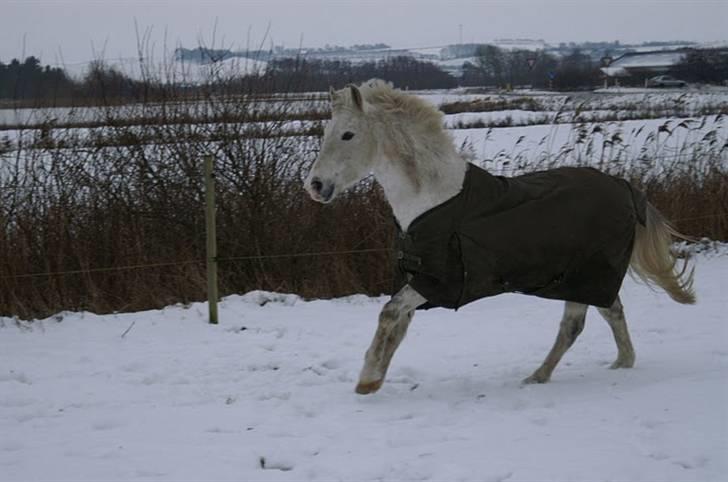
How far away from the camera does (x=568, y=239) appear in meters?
4.54

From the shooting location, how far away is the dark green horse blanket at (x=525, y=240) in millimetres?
4332

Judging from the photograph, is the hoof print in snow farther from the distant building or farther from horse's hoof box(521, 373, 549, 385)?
the distant building

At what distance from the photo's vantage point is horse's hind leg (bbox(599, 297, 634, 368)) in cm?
495

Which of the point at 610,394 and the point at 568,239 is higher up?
the point at 568,239

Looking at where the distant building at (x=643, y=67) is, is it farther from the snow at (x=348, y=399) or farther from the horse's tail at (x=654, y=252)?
the horse's tail at (x=654, y=252)

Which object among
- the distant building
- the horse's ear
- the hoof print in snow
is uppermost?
the distant building

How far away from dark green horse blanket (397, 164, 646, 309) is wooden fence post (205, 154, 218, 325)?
7.99 feet

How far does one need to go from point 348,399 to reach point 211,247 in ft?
8.95

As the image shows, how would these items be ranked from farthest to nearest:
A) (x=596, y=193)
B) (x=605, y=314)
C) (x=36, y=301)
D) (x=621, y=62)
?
(x=621, y=62)
(x=36, y=301)
(x=605, y=314)
(x=596, y=193)

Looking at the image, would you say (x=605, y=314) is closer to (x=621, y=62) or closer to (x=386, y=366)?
(x=386, y=366)

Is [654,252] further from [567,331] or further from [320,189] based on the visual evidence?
[320,189]

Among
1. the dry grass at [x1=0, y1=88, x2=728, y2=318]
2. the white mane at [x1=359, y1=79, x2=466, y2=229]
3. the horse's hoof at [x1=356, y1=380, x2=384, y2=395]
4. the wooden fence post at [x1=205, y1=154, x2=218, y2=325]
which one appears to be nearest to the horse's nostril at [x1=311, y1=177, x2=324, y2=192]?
the white mane at [x1=359, y1=79, x2=466, y2=229]

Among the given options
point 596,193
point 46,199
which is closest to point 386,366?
point 596,193

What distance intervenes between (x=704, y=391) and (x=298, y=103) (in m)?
5.40
